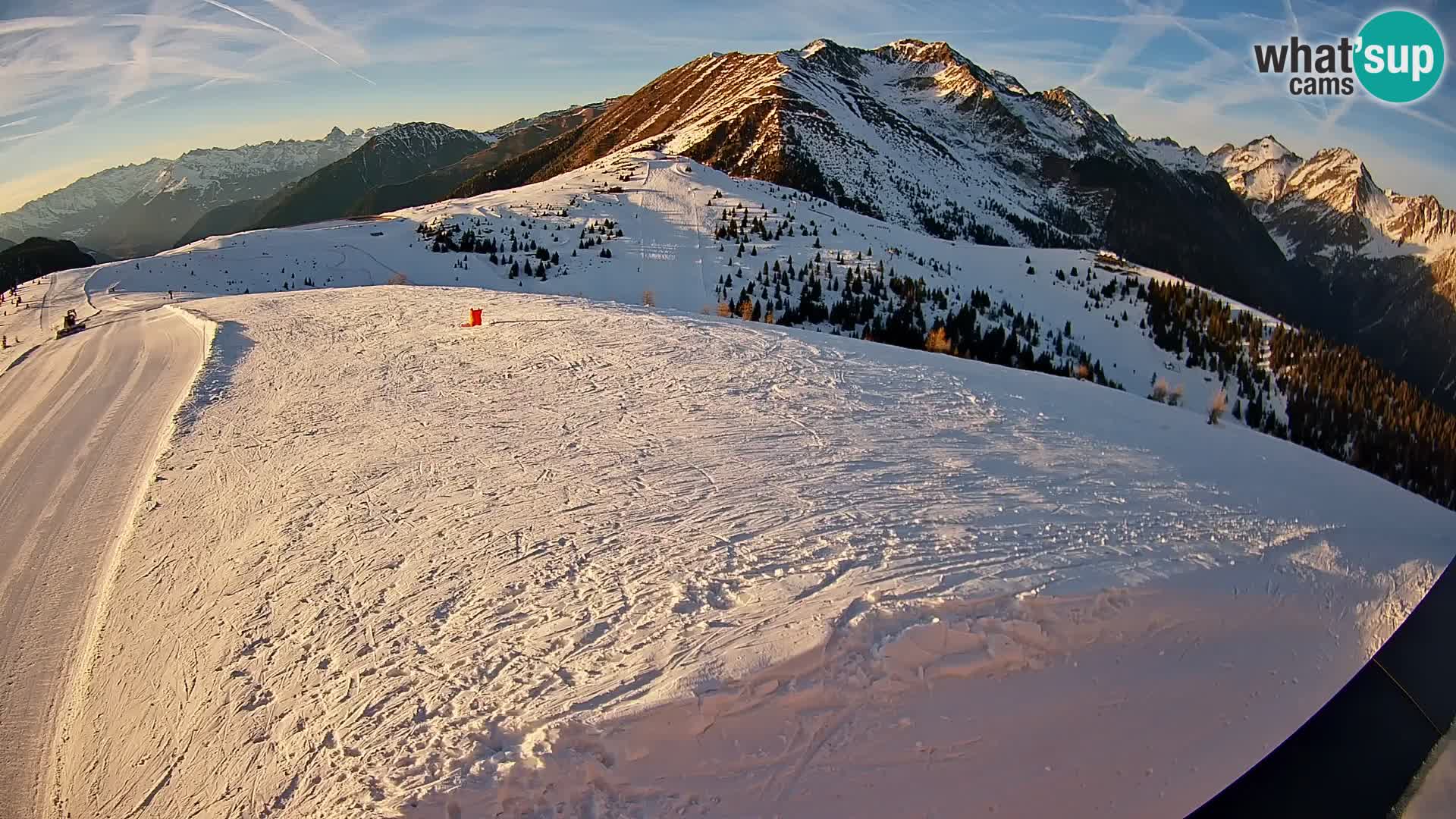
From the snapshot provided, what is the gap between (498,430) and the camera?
26.8 feet

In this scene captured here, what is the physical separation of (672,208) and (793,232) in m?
6.27

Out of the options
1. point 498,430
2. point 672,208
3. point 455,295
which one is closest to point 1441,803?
point 498,430

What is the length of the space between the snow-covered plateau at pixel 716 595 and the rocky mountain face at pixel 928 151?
5857 cm

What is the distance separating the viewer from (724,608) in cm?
504

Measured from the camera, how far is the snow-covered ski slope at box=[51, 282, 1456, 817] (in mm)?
4246

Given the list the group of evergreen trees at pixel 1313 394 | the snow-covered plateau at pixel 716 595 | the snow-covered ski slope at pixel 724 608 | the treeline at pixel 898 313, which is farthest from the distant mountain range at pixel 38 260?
the group of evergreen trees at pixel 1313 394

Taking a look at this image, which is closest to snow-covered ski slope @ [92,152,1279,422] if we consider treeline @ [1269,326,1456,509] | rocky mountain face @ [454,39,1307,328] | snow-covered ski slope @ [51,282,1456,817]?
treeline @ [1269,326,1456,509]

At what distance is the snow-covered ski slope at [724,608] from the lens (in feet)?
13.9

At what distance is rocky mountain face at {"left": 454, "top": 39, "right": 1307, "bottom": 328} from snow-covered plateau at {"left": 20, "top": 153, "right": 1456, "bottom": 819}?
5857 cm

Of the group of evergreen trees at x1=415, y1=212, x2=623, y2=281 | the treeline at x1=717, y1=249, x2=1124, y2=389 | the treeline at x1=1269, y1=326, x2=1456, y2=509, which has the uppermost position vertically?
the group of evergreen trees at x1=415, y1=212, x2=623, y2=281

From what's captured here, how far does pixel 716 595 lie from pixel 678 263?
2023cm

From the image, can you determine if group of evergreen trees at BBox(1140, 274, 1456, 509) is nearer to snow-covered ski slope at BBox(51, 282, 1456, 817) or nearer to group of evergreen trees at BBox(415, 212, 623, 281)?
snow-covered ski slope at BBox(51, 282, 1456, 817)

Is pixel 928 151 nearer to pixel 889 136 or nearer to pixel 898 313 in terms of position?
pixel 889 136

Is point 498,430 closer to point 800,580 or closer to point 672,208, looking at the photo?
point 800,580
